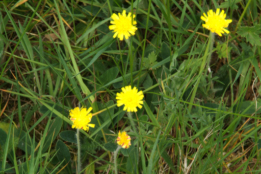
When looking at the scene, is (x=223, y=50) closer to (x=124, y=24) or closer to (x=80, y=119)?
(x=124, y=24)

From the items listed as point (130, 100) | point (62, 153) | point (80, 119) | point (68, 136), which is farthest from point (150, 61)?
point (62, 153)

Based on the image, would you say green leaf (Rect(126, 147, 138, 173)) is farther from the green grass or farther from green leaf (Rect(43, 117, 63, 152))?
green leaf (Rect(43, 117, 63, 152))

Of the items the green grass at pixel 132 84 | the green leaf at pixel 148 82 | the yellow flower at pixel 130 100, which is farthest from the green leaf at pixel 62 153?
the green leaf at pixel 148 82

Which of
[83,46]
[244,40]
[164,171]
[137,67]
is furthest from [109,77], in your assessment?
[244,40]

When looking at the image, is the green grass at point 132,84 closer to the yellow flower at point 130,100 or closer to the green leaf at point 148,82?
the green leaf at point 148,82

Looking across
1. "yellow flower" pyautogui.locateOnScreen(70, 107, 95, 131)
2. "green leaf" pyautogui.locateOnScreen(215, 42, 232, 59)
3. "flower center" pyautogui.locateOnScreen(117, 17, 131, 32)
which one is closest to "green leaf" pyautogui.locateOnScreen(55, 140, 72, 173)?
"yellow flower" pyautogui.locateOnScreen(70, 107, 95, 131)

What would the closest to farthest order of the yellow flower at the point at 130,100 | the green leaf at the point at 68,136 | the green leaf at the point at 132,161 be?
1. the yellow flower at the point at 130,100
2. the green leaf at the point at 132,161
3. the green leaf at the point at 68,136

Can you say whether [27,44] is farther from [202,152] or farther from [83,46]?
A: [202,152]
